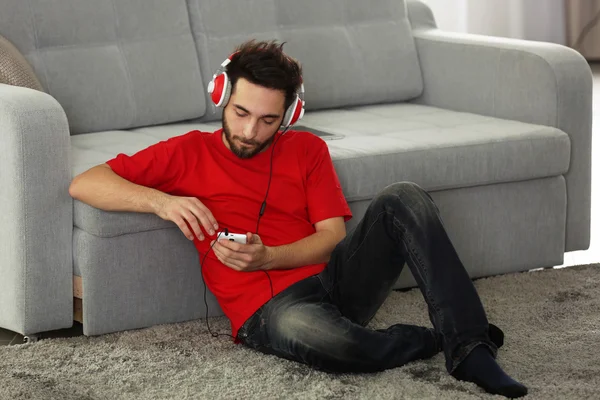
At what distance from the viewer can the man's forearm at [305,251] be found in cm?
230

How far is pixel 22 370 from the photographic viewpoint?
2295 mm

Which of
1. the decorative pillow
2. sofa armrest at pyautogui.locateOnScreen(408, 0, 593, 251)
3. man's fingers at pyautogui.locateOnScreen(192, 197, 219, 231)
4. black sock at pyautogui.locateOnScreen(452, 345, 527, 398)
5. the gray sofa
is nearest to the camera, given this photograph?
black sock at pyautogui.locateOnScreen(452, 345, 527, 398)

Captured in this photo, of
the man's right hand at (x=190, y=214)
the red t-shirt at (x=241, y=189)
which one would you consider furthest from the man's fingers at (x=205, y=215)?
the red t-shirt at (x=241, y=189)

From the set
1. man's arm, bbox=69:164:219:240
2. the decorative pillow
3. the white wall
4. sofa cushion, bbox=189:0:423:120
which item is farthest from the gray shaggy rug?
the white wall

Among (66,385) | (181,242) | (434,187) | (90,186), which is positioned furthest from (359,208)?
(66,385)

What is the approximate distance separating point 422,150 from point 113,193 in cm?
90

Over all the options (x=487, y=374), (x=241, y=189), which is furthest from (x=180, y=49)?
(x=487, y=374)

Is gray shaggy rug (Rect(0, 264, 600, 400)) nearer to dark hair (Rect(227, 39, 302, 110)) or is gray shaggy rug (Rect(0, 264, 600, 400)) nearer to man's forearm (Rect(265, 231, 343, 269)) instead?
man's forearm (Rect(265, 231, 343, 269))

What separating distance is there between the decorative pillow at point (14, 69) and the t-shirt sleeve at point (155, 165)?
0.50 meters

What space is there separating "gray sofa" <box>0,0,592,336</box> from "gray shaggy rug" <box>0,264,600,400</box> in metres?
0.13

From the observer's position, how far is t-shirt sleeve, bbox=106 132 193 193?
93.3 inches

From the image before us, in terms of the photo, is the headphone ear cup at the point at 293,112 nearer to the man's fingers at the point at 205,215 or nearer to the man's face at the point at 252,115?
the man's face at the point at 252,115

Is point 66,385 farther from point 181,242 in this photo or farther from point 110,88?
point 110,88

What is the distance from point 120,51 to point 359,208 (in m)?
0.86
